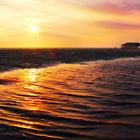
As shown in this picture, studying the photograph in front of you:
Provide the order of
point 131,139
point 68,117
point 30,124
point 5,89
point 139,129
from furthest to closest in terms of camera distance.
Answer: point 5,89 → point 68,117 → point 30,124 → point 139,129 → point 131,139

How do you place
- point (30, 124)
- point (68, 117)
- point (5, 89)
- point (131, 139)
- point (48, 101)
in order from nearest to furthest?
point (131, 139), point (30, 124), point (68, 117), point (48, 101), point (5, 89)

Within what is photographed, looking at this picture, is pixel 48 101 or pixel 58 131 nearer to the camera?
pixel 58 131

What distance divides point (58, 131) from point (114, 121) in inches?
88.7

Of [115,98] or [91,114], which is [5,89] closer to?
[115,98]

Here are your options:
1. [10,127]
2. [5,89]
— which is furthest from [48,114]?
[5,89]

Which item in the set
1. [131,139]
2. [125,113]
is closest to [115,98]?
[125,113]

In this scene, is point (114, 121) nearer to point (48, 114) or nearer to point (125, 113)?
point (125, 113)

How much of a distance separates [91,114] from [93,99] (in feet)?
10.6

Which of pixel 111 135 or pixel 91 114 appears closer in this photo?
pixel 111 135

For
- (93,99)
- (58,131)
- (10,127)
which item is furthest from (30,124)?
(93,99)

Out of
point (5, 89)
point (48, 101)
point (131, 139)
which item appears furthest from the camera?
point (5, 89)

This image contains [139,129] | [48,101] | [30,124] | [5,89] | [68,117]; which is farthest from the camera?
[5,89]

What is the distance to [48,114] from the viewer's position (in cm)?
1224

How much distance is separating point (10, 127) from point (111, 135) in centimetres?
345
